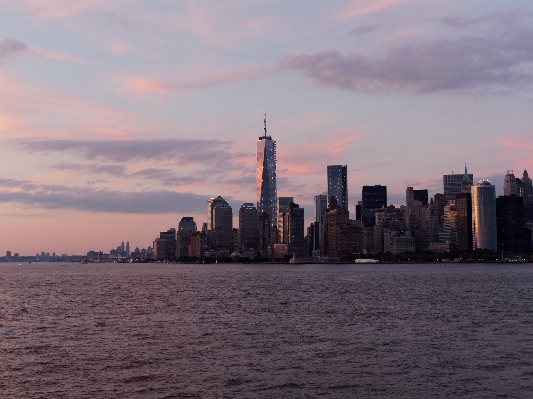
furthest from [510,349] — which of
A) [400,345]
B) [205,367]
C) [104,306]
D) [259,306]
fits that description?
[104,306]

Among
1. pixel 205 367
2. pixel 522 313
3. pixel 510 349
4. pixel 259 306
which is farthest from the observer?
pixel 259 306

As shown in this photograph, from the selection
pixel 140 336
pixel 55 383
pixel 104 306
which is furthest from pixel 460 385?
pixel 104 306

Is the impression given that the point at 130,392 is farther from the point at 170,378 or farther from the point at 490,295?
the point at 490,295

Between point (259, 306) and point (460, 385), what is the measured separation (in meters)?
57.8

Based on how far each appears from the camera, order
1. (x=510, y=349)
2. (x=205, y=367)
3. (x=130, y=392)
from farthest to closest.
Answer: (x=510, y=349)
(x=205, y=367)
(x=130, y=392)

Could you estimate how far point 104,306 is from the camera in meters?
103

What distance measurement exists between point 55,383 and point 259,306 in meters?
57.2

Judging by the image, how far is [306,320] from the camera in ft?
264

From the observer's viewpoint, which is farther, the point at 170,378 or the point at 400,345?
the point at 400,345

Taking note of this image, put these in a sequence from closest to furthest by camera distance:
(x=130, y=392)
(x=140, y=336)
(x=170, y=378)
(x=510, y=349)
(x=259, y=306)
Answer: (x=130, y=392) < (x=170, y=378) < (x=510, y=349) < (x=140, y=336) < (x=259, y=306)

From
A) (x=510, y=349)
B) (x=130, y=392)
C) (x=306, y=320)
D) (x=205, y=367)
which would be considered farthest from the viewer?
(x=306, y=320)

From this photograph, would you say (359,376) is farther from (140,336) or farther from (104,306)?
(104,306)

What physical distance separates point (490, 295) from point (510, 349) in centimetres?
6900

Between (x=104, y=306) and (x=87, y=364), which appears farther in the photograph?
(x=104, y=306)
